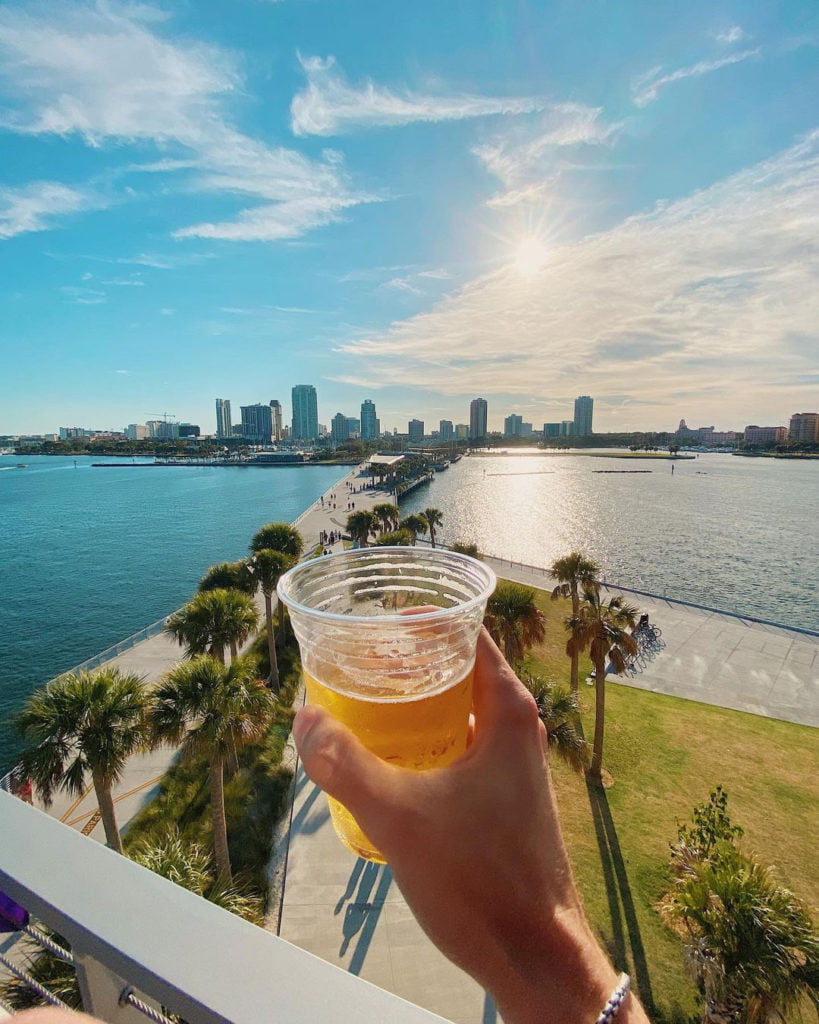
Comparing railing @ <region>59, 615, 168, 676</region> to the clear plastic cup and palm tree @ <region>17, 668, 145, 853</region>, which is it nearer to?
palm tree @ <region>17, 668, 145, 853</region>

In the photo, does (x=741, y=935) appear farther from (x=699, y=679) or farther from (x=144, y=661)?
(x=144, y=661)

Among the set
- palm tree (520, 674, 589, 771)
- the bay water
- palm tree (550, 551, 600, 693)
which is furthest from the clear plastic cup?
the bay water

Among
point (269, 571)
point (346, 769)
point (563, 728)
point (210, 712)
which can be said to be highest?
point (346, 769)

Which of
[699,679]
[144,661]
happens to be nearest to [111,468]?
[144,661]

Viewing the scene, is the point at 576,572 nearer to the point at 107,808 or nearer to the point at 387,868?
the point at 387,868

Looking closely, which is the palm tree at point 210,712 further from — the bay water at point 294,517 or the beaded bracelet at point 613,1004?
the bay water at point 294,517

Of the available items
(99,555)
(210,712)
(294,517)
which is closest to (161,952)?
(210,712)
